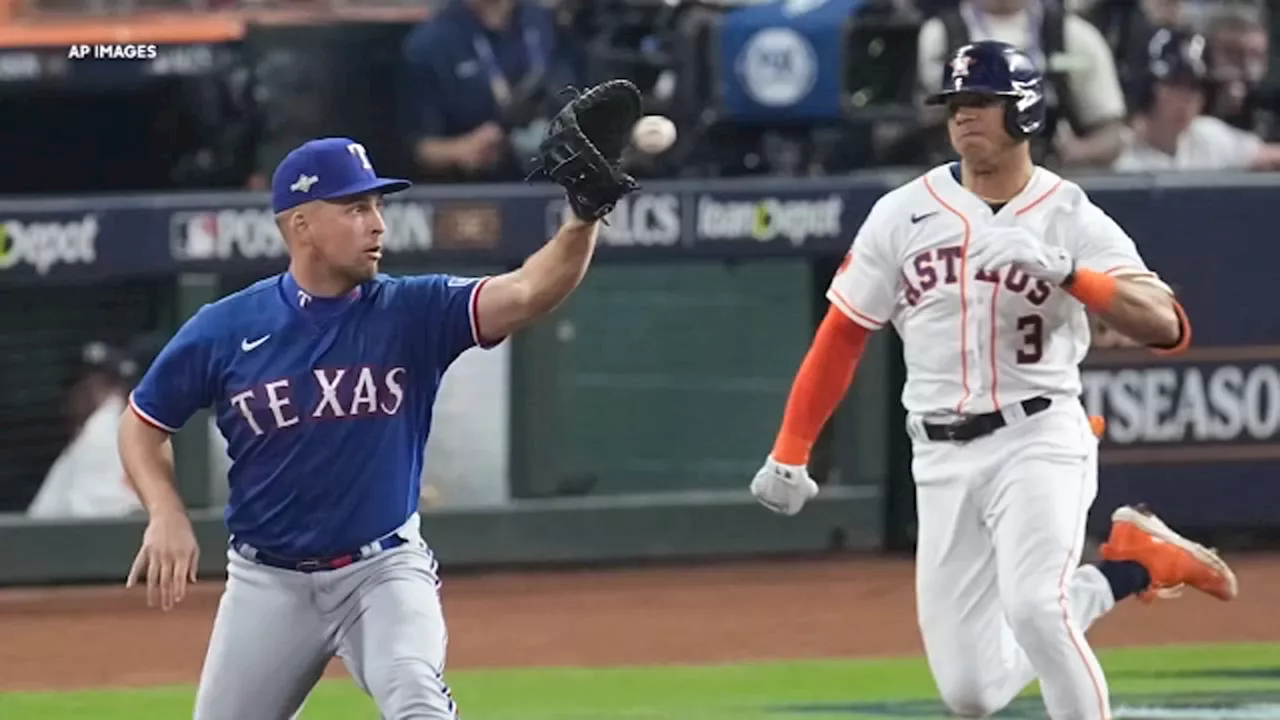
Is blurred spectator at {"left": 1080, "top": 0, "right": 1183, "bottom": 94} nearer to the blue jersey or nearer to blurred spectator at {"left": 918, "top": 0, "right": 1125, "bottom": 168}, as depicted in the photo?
blurred spectator at {"left": 918, "top": 0, "right": 1125, "bottom": 168}

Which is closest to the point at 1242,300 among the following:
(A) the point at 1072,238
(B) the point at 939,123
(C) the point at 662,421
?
(B) the point at 939,123

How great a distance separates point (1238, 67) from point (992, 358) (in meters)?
5.92

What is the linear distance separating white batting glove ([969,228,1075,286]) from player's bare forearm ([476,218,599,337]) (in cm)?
111

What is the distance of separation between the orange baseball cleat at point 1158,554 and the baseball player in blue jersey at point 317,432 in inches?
95.2

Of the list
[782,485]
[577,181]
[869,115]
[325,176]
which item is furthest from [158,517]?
[869,115]

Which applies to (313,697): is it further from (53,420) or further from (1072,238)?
(1072,238)

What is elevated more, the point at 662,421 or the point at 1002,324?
the point at 1002,324

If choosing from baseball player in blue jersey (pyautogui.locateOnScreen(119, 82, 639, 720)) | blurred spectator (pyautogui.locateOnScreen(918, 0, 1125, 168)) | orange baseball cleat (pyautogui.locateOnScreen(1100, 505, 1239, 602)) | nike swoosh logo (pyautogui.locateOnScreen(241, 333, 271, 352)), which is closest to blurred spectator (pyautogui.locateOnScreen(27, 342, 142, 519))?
blurred spectator (pyautogui.locateOnScreen(918, 0, 1125, 168))

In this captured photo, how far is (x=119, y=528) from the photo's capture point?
9.76 meters

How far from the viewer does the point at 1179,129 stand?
10906 millimetres

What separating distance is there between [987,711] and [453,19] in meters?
5.19

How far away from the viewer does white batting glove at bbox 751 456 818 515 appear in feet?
20.9

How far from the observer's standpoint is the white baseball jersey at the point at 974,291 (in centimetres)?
610

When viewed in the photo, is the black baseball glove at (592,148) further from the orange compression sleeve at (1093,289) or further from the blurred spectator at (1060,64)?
the blurred spectator at (1060,64)
